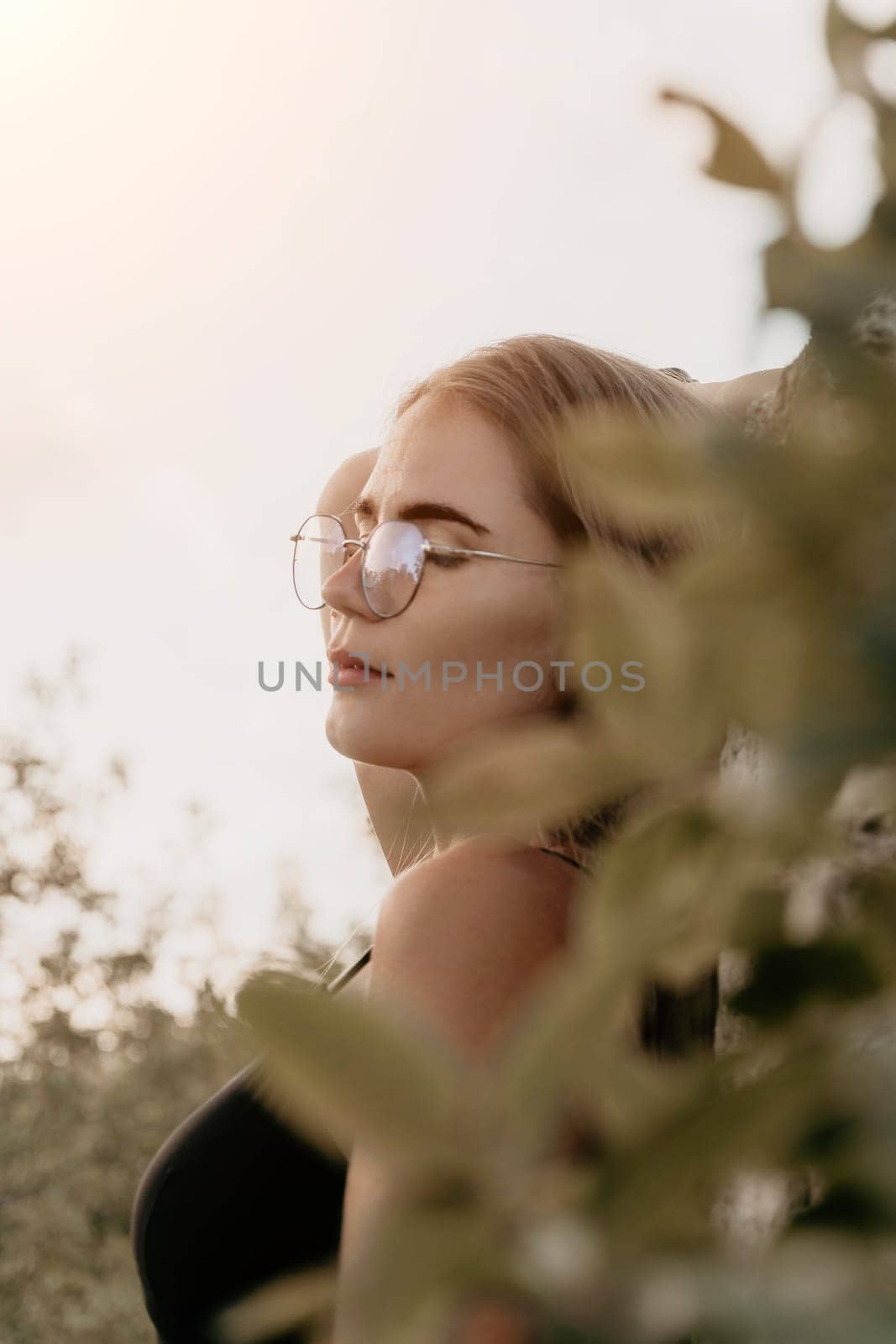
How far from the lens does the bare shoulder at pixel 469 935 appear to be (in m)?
1.39

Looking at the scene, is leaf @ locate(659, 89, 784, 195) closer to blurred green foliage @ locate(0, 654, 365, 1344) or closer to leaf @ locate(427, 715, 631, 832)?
leaf @ locate(427, 715, 631, 832)

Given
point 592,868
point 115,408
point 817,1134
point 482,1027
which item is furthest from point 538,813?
point 115,408

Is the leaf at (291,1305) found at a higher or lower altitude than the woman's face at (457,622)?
higher

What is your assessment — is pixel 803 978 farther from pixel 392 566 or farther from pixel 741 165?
pixel 392 566

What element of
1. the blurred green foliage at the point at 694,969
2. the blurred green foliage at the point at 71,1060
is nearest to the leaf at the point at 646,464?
the blurred green foliage at the point at 694,969

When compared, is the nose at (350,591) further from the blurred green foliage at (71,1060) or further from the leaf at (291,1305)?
the blurred green foliage at (71,1060)

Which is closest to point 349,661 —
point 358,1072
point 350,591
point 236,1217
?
point 350,591

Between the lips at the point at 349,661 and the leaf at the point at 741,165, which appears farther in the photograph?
the lips at the point at 349,661

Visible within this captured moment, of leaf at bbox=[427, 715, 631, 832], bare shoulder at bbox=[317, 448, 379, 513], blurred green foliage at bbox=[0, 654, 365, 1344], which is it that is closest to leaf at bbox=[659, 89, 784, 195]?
leaf at bbox=[427, 715, 631, 832]

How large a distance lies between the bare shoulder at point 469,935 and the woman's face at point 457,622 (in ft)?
1.55

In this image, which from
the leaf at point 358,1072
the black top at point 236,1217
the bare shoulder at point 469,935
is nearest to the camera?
the leaf at point 358,1072

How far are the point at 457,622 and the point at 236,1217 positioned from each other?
937 millimetres

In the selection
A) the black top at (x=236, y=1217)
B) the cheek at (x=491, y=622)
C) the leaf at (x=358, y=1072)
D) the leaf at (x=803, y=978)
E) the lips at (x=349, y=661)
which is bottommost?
the black top at (x=236, y=1217)

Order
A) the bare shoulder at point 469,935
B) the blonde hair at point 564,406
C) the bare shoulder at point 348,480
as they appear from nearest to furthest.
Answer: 1. the bare shoulder at point 469,935
2. the blonde hair at point 564,406
3. the bare shoulder at point 348,480
